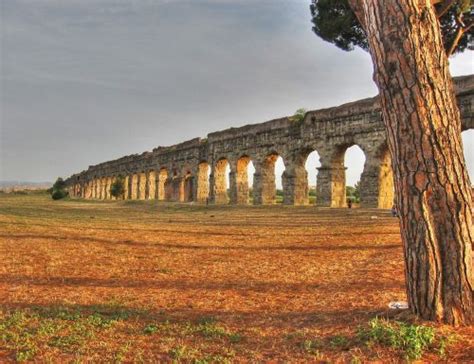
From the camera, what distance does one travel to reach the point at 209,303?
15.7 feet

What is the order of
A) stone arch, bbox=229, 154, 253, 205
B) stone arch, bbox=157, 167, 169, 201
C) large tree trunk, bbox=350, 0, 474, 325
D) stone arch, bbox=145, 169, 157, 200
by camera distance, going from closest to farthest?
large tree trunk, bbox=350, 0, 474, 325, stone arch, bbox=229, 154, 253, 205, stone arch, bbox=157, 167, 169, 201, stone arch, bbox=145, 169, 157, 200

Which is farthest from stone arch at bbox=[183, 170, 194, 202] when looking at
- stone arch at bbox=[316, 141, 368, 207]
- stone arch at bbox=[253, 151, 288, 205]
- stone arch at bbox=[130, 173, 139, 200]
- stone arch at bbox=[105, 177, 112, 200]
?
stone arch at bbox=[105, 177, 112, 200]

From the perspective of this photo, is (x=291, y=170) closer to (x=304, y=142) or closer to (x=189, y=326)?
(x=304, y=142)

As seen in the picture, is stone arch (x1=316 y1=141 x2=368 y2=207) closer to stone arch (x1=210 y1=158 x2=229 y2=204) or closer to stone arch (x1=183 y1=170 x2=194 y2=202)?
stone arch (x1=210 y1=158 x2=229 y2=204)

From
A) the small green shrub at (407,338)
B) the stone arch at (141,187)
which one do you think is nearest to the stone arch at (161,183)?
the stone arch at (141,187)

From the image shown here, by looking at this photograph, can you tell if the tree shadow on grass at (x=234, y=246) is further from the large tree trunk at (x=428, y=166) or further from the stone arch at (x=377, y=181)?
the stone arch at (x=377, y=181)

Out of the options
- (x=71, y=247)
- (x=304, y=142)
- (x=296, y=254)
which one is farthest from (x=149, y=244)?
(x=304, y=142)

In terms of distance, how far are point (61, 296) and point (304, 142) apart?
1907 centimetres

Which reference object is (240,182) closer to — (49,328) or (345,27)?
(345,27)

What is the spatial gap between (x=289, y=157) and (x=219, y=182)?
8239 mm

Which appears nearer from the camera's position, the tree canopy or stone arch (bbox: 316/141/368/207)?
the tree canopy

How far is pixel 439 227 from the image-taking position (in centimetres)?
363

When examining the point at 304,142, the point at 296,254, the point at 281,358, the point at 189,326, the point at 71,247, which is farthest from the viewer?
the point at 304,142

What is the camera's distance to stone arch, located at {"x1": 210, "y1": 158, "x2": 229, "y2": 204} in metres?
30.4
